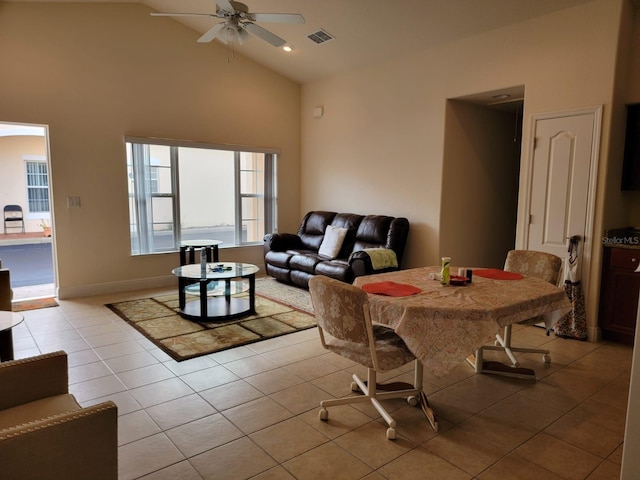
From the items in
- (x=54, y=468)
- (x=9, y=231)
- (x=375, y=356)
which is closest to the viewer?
(x=54, y=468)

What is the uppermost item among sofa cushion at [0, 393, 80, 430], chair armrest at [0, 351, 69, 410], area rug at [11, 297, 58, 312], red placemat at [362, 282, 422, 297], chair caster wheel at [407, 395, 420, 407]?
red placemat at [362, 282, 422, 297]

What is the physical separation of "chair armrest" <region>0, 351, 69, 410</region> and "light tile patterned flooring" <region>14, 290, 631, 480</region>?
1.84 feet

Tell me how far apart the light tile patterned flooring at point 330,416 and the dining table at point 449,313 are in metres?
0.50

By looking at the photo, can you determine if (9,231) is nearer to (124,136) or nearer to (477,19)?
(124,136)

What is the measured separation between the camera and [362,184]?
6090 mm

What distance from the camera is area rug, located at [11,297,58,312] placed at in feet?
15.3

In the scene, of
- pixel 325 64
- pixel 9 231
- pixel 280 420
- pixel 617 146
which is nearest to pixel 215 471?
pixel 280 420

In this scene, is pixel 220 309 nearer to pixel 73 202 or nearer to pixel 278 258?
pixel 278 258

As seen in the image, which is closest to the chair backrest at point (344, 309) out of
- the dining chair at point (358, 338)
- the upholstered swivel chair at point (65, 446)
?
the dining chair at point (358, 338)

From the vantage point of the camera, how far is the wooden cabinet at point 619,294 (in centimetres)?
370

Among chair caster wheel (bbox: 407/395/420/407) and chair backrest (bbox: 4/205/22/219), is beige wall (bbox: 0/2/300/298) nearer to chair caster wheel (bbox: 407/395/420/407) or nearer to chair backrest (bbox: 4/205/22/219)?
chair caster wheel (bbox: 407/395/420/407)

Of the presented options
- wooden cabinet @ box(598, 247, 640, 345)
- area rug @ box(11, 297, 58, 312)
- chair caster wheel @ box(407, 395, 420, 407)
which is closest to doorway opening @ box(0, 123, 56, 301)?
area rug @ box(11, 297, 58, 312)

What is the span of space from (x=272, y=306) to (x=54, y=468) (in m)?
3.60

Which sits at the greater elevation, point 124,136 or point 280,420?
point 124,136
